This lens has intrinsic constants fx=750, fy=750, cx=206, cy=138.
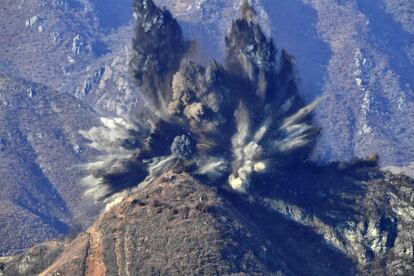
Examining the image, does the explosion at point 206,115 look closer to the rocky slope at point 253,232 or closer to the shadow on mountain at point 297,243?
the shadow on mountain at point 297,243

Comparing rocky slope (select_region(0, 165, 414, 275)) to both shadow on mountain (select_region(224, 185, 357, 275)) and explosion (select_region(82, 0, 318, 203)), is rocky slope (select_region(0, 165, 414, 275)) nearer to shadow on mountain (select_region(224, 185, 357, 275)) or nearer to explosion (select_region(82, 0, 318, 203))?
shadow on mountain (select_region(224, 185, 357, 275))

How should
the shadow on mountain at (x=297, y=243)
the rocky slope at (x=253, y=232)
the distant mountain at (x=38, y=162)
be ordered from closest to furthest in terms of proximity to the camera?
the rocky slope at (x=253, y=232) < the shadow on mountain at (x=297, y=243) < the distant mountain at (x=38, y=162)

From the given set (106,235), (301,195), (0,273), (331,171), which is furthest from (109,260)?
(331,171)

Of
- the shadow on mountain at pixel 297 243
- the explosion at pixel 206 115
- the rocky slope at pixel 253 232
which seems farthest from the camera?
the explosion at pixel 206 115

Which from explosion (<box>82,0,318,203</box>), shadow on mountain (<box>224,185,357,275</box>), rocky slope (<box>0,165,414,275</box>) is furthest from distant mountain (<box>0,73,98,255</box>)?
rocky slope (<box>0,165,414,275</box>)

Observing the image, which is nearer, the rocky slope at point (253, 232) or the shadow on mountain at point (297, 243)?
the rocky slope at point (253, 232)

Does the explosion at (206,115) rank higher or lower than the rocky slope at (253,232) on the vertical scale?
higher

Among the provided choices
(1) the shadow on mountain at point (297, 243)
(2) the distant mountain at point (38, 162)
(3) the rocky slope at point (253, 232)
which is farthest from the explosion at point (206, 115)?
(2) the distant mountain at point (38, 162)
